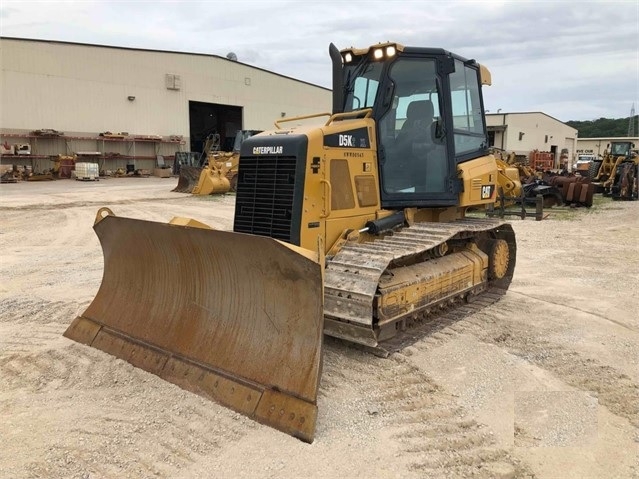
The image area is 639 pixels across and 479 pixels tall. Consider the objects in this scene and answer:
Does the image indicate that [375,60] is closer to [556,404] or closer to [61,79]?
[556,404]

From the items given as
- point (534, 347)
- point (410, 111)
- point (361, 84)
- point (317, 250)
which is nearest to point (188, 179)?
point (361, 84)

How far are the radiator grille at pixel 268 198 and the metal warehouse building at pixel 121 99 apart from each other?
2785 cm

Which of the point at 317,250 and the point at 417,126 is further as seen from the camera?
the point at 417,126

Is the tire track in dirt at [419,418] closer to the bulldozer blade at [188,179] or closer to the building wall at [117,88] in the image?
the bulldozer blade at [188,179]

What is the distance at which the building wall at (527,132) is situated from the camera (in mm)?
48688

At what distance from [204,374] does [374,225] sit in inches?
92.6

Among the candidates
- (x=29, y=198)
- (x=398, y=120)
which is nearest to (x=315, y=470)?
(x=398, y=120)

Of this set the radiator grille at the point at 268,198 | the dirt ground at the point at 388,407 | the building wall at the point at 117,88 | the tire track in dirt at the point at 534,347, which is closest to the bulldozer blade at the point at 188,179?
the building wall at the point at 117,88

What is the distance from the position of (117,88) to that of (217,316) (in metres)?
32.0

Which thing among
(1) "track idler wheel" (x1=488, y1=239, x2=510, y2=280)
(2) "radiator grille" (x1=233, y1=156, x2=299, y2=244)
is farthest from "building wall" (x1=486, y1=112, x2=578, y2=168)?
(2) "radiator grille" (x1=233, y1=156, x2=299, y2=244)

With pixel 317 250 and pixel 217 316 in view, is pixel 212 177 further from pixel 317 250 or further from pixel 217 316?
pixel 317 250

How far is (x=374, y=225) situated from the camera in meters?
5.58

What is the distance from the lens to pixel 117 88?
1286 inches

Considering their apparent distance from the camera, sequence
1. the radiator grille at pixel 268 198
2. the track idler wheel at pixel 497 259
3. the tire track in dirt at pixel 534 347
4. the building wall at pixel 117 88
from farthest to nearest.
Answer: the building wall at pixel 117 88 → the track idler wheel at pixel 497 259 → the radiator grille at pixel 268 198 → the tire track in dirt at pixel 534 347
